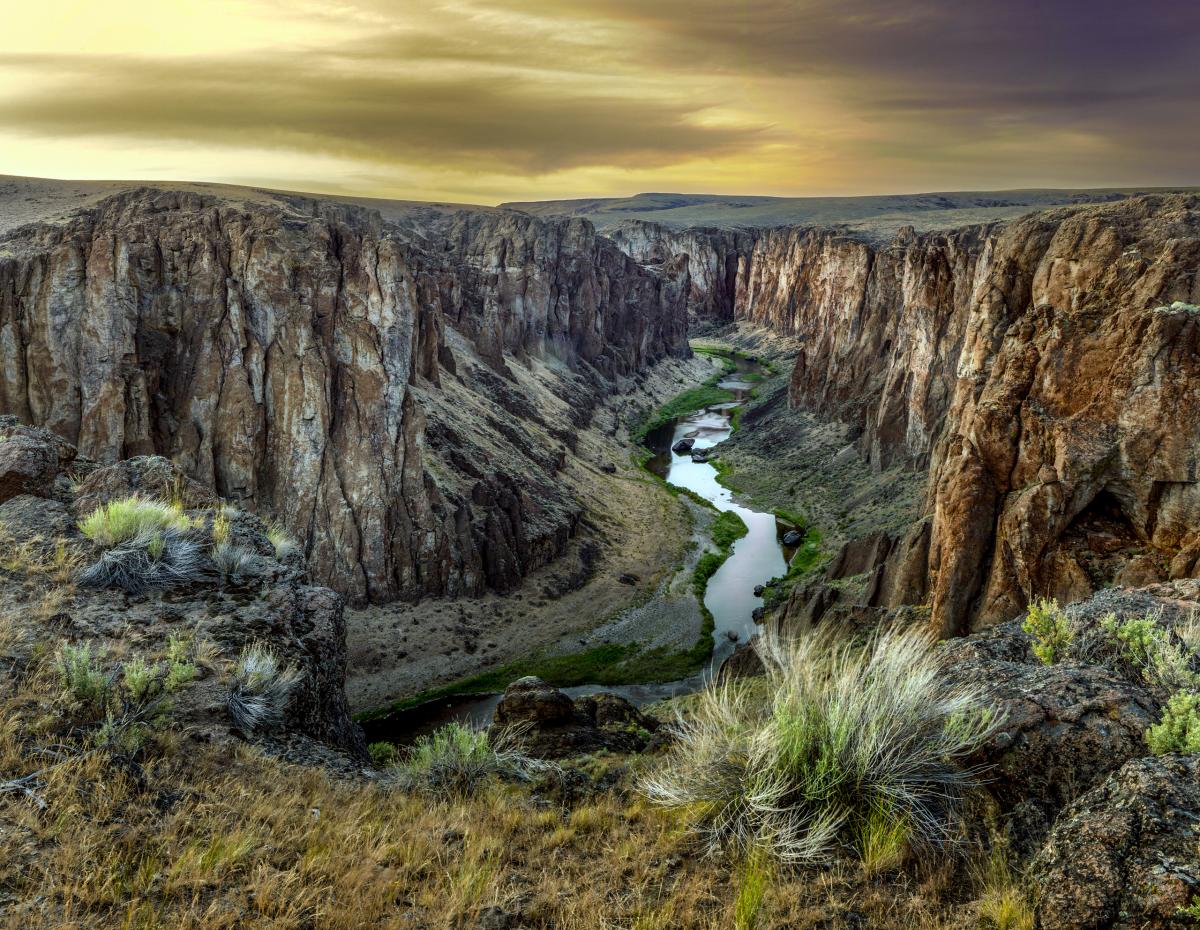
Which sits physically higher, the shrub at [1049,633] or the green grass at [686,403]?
the shrub at [1049,633]

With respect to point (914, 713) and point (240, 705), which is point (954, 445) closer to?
point (914, 713)

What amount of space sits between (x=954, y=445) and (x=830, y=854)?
24.1 meters

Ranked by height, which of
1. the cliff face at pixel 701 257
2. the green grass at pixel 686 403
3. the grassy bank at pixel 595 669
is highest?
the cliff face at pixel 701 257

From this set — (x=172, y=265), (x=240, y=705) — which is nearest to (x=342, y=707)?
(x=240, y=705)

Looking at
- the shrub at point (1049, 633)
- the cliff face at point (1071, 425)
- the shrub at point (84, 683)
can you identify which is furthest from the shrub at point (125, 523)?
the cliff face at point (1071, 425)

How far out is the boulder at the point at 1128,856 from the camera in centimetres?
456

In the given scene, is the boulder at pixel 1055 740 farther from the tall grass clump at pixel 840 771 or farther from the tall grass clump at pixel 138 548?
the tall grass clump at pixel 138 548

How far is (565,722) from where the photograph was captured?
13875 mm

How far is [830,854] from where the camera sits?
6145mm

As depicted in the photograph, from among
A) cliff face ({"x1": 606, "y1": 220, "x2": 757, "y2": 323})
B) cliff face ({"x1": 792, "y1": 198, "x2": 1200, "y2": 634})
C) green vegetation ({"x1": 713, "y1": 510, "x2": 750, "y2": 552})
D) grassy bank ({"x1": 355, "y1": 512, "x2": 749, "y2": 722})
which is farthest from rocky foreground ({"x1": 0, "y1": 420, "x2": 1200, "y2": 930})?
cliff face ({"x1": 606, "y1": 220, "x2": 757, "y2": 323})

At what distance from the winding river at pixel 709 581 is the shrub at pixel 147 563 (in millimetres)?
5089

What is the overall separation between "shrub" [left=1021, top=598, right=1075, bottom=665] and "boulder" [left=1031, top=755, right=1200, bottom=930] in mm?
3529

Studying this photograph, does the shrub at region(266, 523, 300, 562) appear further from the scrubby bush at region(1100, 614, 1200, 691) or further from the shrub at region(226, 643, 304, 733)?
Answer: the scrubby bush at region(1100, 614, 1200, 691)

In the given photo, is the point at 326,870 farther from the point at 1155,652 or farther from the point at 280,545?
the point at 280,545
